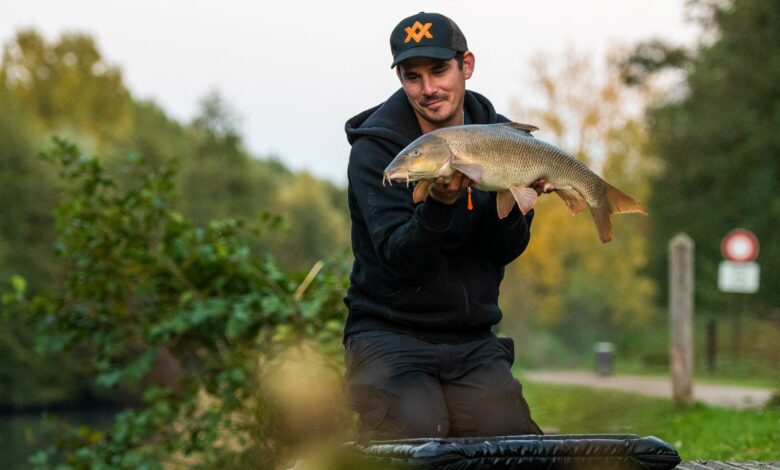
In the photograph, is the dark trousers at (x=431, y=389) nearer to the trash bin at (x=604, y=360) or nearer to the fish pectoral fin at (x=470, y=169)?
the fish pectoral fin at (x=470, y=169)

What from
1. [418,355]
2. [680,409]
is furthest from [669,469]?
[680,409]

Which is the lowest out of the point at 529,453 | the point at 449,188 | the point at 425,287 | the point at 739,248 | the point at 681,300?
the point at 529,453

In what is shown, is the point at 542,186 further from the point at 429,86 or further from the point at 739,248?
the point at 739,248

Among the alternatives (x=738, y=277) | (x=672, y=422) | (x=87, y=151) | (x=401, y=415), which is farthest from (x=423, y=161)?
(x=87, y=151)

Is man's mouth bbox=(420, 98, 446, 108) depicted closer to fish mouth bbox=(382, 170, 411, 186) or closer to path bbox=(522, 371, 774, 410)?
fish mouth bbox=(382, 170, 411, 186)

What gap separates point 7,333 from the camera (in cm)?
4622

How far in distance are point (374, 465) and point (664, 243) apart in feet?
143

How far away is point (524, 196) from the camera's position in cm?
391

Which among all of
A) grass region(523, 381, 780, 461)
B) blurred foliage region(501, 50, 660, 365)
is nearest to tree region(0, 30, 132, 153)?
blurred foliage region(501, 50, 660, 365)

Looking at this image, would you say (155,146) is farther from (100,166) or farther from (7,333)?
(100,166)

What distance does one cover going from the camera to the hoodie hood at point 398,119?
444 cm

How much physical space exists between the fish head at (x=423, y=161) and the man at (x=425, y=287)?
0.45 meters

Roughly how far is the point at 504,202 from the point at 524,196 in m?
0.10

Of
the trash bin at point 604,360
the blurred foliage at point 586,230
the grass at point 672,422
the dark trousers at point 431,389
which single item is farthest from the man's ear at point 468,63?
the blurred foliage at point 586,230
